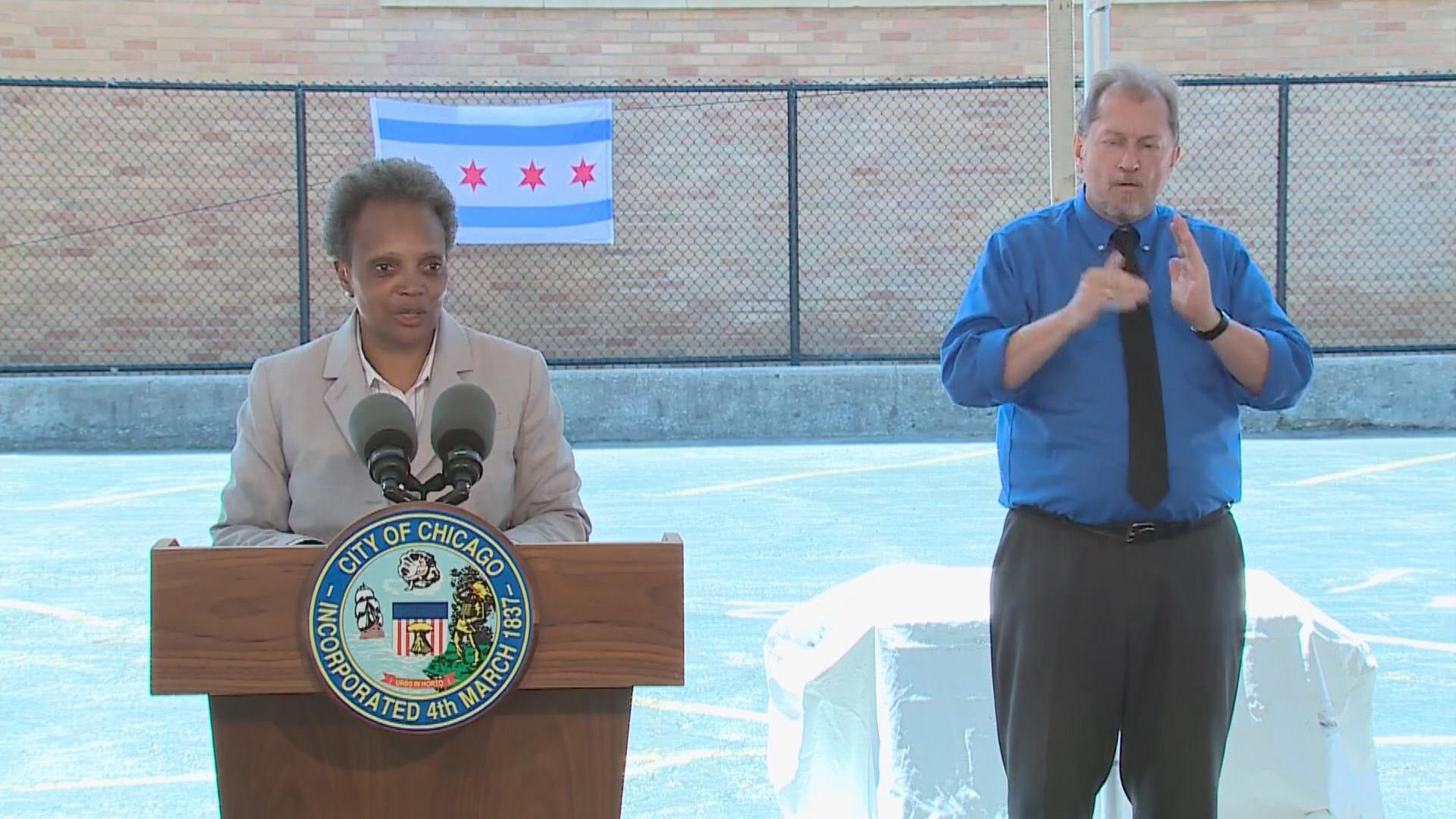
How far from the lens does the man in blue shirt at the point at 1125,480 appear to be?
296cm

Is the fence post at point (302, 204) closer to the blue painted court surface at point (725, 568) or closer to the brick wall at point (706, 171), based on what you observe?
the brick wall at point (706, 171)

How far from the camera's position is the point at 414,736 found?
2096 mm

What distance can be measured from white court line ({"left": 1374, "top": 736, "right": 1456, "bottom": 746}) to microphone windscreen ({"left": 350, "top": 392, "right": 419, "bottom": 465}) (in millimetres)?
3948

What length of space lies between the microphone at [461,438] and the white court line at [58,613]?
5131 millimetres

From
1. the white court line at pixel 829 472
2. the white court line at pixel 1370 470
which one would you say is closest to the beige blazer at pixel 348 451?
the white court line at pixel 829 472

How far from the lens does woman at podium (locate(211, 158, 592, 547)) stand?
2572 mm

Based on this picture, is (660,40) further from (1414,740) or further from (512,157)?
(1414,740)

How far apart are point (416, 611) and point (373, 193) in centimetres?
93

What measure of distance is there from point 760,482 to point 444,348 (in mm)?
7953

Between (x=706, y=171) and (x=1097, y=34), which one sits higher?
(x=706, y=171)

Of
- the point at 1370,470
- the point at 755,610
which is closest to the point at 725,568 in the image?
the point at 755,610

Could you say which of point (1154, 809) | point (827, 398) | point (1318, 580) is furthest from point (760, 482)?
point (1154, 809)

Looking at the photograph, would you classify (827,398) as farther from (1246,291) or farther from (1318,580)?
(1246,291)

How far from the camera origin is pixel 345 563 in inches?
79.5
